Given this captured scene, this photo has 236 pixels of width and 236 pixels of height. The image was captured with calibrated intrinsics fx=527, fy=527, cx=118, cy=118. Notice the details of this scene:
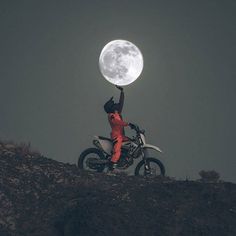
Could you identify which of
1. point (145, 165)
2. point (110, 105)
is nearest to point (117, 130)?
point (110, 105)

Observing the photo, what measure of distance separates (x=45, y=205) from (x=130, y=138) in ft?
13.9

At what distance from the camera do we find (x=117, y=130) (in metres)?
18.1

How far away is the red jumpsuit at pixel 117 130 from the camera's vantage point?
17781mm

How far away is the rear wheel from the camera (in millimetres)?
17844

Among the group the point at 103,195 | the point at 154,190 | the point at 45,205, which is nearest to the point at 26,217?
the point at 45,205

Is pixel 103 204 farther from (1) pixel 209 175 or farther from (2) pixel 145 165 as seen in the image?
(1) pixel 209 175

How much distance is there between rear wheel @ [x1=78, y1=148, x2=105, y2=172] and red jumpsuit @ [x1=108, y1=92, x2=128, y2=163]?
1.69ft

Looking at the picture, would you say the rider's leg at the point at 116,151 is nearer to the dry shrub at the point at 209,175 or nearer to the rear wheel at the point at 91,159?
the rear wheel at the point at 91,159

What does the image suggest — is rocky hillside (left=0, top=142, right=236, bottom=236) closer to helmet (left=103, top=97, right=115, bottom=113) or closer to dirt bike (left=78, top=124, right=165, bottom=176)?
dirt bike (left=78, top=124, right=165, bottom=176)

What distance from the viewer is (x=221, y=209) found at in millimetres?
15211

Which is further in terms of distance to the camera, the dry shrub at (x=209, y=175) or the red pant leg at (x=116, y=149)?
the dry shrub at (x=209, y=175)

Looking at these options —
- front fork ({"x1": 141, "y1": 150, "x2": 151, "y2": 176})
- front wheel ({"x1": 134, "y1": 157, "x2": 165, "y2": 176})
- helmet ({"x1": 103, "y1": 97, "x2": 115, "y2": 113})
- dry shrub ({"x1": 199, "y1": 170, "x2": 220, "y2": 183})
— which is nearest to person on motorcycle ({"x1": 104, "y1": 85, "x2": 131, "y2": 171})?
helmet ({"x1": 103, "y1": 97, "x2": 115, "y2": 113})

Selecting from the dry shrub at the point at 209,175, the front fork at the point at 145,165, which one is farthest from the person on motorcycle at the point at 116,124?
the dry shrub at the point at 209,175

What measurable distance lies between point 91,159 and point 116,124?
Result: 58.4 inches
